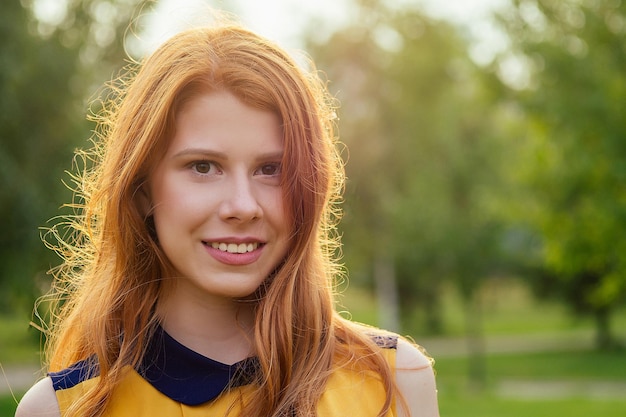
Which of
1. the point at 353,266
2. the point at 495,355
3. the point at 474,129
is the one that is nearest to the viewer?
the point at 474,129

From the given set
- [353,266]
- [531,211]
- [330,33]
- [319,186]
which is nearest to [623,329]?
[353,266]

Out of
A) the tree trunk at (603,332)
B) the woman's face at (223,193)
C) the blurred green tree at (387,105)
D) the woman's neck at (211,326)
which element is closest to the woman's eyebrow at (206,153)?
the woman's face at (223,193)

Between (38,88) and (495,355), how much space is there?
19.5 m

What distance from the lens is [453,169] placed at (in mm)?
20562

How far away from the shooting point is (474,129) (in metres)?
20.3

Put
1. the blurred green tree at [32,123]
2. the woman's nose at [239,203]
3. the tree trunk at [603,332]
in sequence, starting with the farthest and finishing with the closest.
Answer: the tree trunk at [603,332] < the blurred green tree at [32,123] < the woman's nose at [239,203]

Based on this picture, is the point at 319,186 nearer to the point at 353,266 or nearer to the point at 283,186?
the point at 283,186

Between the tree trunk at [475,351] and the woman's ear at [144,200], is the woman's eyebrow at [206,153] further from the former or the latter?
the tree trunk at [475,351]

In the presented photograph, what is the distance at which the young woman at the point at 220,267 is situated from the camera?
1919 millimetres

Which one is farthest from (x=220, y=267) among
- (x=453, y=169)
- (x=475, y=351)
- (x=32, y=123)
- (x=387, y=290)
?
(x=387, y=290)

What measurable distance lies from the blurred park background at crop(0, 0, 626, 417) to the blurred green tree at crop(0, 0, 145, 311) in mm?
29

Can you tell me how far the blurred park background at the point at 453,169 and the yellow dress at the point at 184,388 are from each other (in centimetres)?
→ 27

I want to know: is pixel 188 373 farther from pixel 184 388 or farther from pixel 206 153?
pixel 206 153

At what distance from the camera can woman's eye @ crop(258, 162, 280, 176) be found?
6.44 feet
